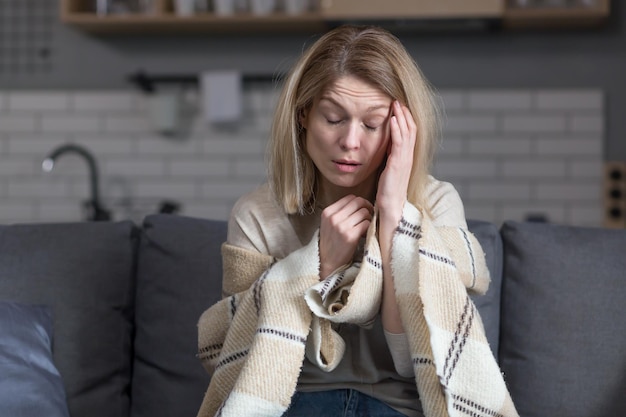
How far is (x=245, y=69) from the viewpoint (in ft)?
14.7

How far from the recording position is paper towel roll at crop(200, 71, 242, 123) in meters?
4.34

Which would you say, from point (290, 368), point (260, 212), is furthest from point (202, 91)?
point (290, 368)

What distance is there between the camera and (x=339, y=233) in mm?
1843

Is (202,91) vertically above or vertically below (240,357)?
above

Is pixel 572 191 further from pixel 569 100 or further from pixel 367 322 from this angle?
pixel 367 322

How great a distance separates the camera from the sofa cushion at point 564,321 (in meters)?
2.21

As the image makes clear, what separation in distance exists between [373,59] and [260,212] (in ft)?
1.28

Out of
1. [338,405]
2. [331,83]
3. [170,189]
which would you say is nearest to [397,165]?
[331,83]

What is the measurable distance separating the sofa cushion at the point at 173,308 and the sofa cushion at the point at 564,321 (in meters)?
0.72

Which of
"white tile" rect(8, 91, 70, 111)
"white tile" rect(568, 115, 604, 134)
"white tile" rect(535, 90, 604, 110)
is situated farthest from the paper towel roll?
"white tile" rect(568, 115, 604, 134)

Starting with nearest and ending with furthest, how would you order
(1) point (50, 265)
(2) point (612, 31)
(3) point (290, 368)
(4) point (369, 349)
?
1. (3) point (290, 368)
2. (4) point (369, 349)
3. (1) point (50, 265)
4. (2) point (612, 31)

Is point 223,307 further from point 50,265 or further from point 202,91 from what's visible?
point 202,91

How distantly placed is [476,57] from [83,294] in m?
2.47

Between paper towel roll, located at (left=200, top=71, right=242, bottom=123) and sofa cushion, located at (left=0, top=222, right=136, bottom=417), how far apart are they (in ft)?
6.16
